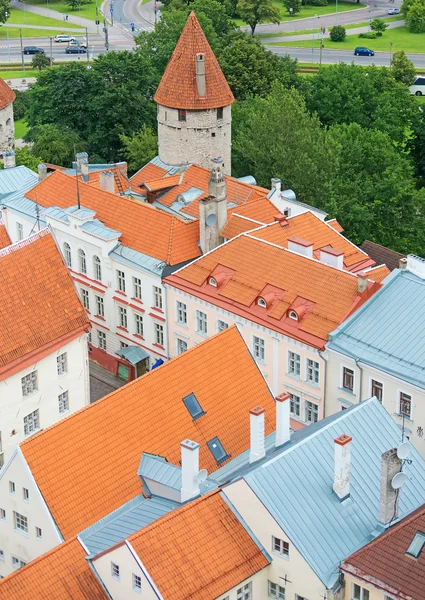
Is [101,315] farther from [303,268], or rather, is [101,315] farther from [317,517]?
[317,517]

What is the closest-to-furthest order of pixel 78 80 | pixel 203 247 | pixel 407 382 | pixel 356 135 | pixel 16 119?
pixel 407 382
pixel 203 247
pixel 356 135
pixel 78 80
pixel 16 119

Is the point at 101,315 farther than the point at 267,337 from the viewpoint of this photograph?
Yes

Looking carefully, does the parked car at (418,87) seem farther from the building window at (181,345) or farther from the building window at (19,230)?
the building window at (181,345)

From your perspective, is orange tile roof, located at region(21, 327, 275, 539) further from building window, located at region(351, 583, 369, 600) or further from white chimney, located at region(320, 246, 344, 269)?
white chimney, located at region(320, 246, 344, 269)

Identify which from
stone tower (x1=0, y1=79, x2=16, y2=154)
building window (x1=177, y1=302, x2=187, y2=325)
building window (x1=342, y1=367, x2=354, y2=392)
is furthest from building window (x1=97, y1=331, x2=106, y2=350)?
stone tower (x1=0, y1=79, x2=16, y2=154)

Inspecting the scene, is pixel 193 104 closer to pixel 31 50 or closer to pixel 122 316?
pixel 122 316

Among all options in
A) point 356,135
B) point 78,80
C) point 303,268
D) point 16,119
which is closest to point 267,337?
point 303,268
